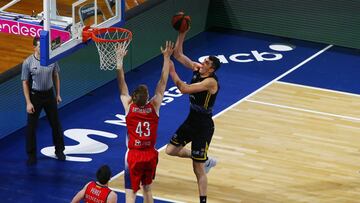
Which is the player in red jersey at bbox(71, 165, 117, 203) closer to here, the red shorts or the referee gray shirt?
the red shorts

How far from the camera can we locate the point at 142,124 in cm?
1166

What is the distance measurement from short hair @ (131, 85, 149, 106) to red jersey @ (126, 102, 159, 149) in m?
0.09

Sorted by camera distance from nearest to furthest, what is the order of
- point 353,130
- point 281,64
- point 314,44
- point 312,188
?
1. point 312,188
2. point 353,130
3. point 281,64
4. point 314,44

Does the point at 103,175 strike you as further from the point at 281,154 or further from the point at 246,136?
the point at 246,136

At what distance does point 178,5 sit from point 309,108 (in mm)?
3822

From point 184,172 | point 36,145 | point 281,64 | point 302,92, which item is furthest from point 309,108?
point 36,145

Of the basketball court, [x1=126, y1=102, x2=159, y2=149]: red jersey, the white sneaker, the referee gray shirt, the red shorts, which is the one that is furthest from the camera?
the referee gray shirt

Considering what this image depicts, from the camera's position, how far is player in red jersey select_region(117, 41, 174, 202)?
11.6 meters

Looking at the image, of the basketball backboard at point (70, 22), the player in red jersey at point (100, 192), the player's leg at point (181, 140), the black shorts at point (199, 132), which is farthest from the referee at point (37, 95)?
the player in red jersey at point (100, 192)

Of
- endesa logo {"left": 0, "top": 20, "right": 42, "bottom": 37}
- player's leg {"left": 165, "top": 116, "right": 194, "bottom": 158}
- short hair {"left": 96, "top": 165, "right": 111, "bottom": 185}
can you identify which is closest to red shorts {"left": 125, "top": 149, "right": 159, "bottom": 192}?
player's leg {"left": 165, "top": 116, "right": 194, "bottom": 158}

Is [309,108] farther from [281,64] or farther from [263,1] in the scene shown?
[263,1]

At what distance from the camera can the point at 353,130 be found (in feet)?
50.7

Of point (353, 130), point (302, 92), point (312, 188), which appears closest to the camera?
point (312, 188)

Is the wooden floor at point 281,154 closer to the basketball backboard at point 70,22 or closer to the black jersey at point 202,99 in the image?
the black jersey at point 202,99
